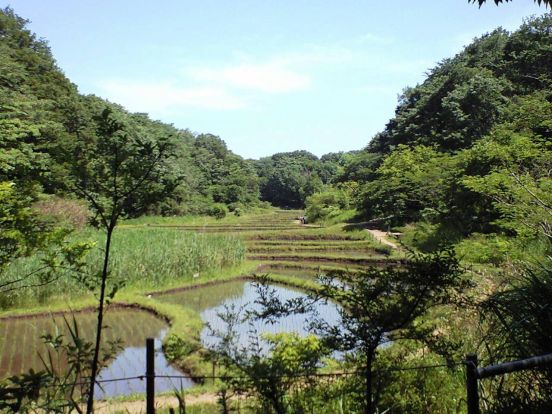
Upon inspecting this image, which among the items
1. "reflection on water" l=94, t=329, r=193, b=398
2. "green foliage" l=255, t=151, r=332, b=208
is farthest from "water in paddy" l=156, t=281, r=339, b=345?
"green foliage" l=255, t=151, r=332, b=208

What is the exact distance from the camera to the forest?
2982 millimetres

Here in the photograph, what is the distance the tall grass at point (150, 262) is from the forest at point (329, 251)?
71 millimetres

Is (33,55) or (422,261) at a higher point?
(33,55)

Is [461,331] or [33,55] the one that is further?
[33,55]

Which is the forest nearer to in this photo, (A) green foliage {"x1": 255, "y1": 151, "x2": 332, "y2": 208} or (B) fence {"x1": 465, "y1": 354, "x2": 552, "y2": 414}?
(B) fence {"x1": 465, "y1": 354, "x2": 552, "y2": 414}

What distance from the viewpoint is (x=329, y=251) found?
21.9 meters

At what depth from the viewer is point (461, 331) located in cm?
648

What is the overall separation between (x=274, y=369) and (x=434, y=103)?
97.9 feet

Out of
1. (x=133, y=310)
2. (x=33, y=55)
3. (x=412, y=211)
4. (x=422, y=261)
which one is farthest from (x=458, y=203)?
(x=33, y=55)

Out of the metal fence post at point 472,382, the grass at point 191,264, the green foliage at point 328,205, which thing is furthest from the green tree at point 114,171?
the green foliage at point 328,205

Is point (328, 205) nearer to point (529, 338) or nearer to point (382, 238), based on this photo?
point (382, 238)

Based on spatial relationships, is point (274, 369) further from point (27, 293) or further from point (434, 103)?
point (434, 103)

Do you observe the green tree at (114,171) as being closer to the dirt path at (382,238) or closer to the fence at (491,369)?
the fence at (491,369)

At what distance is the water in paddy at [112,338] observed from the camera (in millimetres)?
7995
